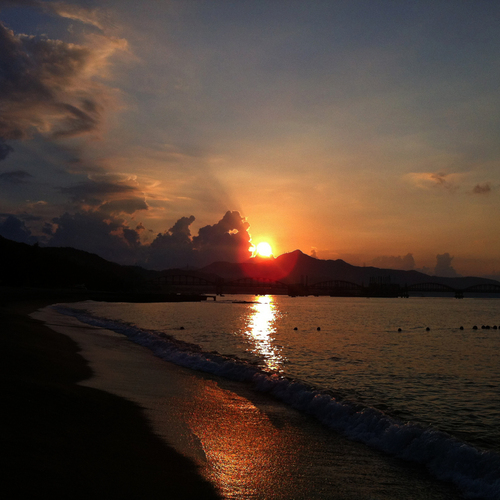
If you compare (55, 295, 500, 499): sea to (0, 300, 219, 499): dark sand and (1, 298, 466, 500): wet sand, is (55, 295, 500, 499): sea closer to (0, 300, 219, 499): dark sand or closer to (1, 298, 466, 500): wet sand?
(1, 298, 466, 500): wet sand

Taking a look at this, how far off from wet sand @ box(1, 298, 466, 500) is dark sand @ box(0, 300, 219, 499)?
0.10 ft

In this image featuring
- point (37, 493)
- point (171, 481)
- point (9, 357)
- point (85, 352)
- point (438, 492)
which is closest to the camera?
point (37, 493)

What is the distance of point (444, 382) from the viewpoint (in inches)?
818

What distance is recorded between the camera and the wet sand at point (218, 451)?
25.3 feet

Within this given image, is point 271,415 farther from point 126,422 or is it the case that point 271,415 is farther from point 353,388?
point 353,388

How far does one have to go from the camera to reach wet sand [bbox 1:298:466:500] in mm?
7715

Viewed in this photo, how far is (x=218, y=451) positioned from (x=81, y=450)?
294cm

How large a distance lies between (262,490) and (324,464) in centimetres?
209

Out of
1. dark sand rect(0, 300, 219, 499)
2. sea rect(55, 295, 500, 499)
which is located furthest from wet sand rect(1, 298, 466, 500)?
sea rect(55, 295, 500, 499)

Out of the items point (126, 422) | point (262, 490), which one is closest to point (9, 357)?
point (126, 422)

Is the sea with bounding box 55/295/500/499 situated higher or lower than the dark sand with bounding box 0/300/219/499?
lower

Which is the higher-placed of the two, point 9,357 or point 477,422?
point 9,357

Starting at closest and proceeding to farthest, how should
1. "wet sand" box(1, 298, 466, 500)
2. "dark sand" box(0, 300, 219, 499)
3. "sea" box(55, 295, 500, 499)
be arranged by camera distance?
"dark sand" box(0, 300, 219, 499) → "wet sand" box(1, 298, 466, 500) → "sea" box(55, 295, 500, 499)

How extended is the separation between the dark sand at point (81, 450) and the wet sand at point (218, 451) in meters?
0.03
